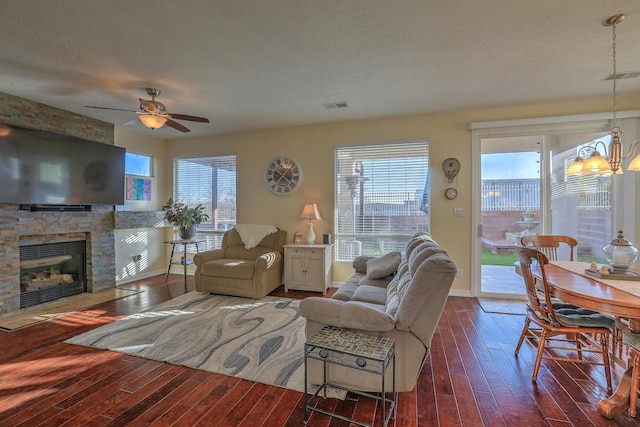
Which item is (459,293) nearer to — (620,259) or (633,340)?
(620,259)

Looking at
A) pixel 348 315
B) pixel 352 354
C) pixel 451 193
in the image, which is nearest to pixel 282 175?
pixel 451 193

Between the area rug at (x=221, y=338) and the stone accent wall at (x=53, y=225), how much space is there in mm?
1546

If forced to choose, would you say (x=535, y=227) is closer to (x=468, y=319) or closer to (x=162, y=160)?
(x=468, y=319)

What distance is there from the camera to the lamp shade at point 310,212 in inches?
177

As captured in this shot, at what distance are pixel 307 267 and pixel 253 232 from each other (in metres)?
1.12

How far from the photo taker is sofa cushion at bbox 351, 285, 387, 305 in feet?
8.55

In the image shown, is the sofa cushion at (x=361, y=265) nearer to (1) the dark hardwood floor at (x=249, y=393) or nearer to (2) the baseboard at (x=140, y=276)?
(1) the dark hardwood floor at (x=249, y=393)

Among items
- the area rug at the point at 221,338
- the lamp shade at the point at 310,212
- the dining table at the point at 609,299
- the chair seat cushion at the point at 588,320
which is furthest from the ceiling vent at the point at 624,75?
the area rug at the point at 221,338

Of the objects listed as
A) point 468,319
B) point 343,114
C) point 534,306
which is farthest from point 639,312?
point 343,114

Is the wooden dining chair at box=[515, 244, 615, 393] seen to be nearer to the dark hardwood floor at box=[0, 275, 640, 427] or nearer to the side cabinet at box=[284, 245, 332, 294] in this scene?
the dark hardwood floor at box=[0, 275, 640, 427]

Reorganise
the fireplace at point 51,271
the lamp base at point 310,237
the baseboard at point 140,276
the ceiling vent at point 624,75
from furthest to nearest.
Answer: the baseboard at point 140,276 < the lamp base at point 310,237 < the fireplace at point 51,271 < the ceiling vent at point 624,75

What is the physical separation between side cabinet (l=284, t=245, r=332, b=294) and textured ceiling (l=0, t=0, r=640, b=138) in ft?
6.81

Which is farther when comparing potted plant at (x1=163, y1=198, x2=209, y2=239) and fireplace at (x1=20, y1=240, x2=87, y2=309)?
potted plant at (x1=163, y1=198, x2=209, y2=239)

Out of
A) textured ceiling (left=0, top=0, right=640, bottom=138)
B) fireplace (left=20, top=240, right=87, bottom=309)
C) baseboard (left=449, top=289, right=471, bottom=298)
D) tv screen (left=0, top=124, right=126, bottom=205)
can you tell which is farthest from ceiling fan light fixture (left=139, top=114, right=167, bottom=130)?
baseboard (left=449, top=289, right=471, bottom=298)
